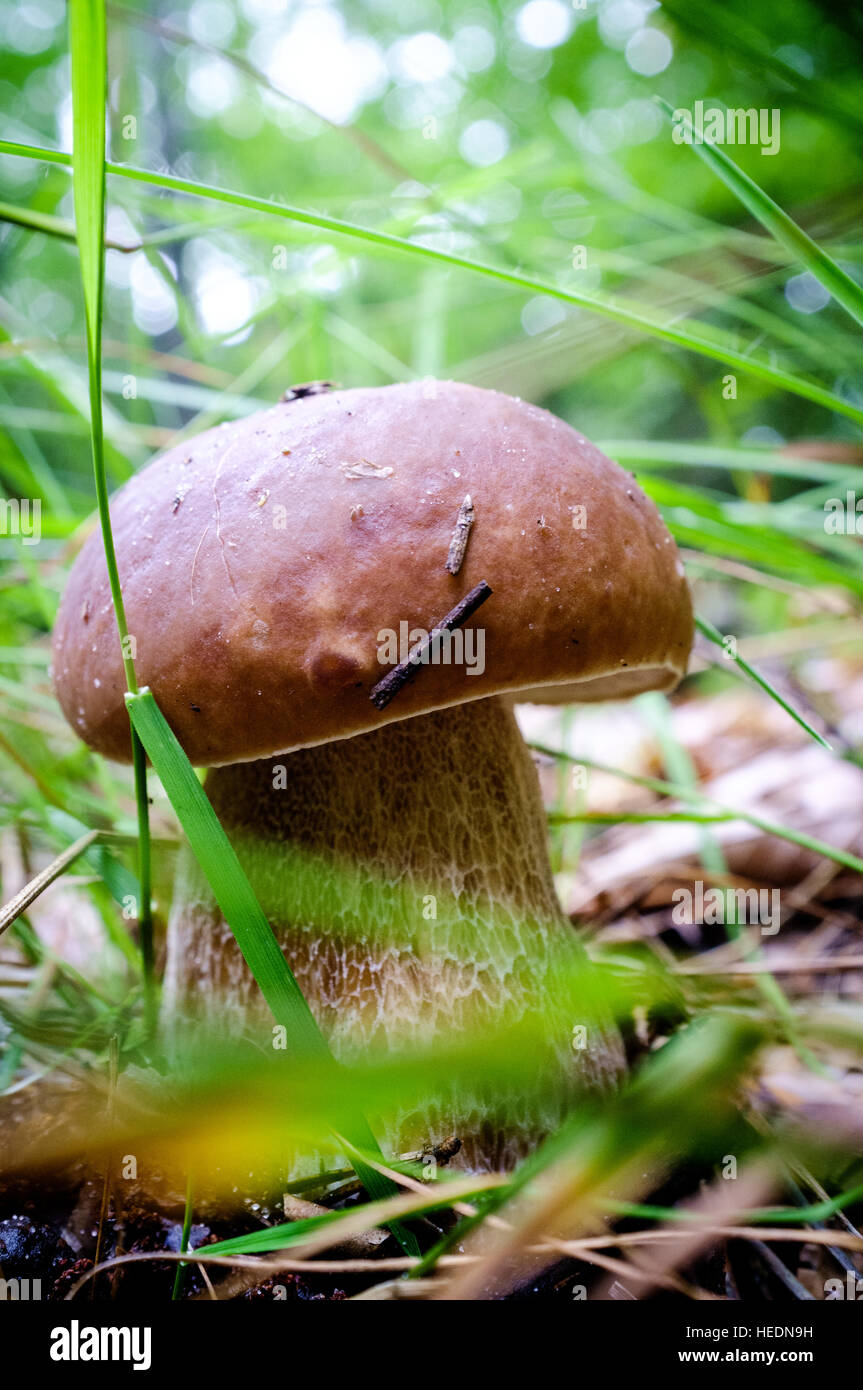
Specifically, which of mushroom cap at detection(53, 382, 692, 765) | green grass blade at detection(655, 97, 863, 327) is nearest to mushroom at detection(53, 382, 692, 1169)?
mushroom cap at detection(53, 382, 692, 765)

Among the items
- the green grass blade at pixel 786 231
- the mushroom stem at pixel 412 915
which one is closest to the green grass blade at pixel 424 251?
the green grass blade at pixel 786 231

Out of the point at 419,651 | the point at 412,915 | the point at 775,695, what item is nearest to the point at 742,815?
the point at 775,695

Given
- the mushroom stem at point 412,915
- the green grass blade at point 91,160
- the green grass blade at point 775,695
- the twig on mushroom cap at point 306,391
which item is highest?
the twig on mushroom cap at point 306,391

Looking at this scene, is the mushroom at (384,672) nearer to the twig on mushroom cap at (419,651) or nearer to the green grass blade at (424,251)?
the twig on mushroom cap at (419,651)

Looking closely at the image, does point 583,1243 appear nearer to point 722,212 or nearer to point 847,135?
point 847,135

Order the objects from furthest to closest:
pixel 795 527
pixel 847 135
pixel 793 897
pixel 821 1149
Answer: pixel 795 527 < pixel 793 897 < pixel 847 135 < pixel 821 1149
